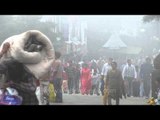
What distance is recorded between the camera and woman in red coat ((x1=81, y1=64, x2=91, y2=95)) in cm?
739

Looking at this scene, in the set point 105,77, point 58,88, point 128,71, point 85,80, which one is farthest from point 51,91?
point 128,71

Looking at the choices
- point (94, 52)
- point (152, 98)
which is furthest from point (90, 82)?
point (152, 98)

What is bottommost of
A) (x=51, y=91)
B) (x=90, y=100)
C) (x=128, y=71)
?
(x=90, y=100)

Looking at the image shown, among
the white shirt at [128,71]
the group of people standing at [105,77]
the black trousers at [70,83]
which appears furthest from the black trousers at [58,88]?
the white shirt at [128,71]

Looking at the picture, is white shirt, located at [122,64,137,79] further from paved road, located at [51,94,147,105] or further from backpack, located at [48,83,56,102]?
backpack, located at [48,83,56,102]

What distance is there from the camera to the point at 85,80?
24.3 feet

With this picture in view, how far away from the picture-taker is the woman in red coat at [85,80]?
7.39m

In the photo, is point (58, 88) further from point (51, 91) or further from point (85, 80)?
point (85, 80)

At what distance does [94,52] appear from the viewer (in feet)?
24.1

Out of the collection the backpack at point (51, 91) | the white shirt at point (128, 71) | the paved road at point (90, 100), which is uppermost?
the white shirt at point (128, 71)

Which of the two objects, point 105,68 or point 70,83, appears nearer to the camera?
point 70,83

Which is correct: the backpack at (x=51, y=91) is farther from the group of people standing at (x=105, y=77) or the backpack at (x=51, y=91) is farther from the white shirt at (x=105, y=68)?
the white shirt at (x=105, y=68)
